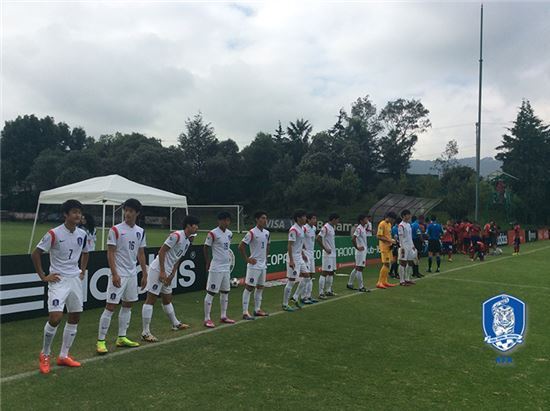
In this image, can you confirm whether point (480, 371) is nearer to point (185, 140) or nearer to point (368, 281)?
point (368, 281)

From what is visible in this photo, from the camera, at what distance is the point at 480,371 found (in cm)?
571

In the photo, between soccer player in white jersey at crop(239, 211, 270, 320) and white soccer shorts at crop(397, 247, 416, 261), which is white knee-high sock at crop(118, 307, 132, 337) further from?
white soccer shorts at crop(397, 247, 416, 261)

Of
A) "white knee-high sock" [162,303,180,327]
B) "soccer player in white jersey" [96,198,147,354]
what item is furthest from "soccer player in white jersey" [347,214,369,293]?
"soccer player in white jersey" [96,198,147,354]

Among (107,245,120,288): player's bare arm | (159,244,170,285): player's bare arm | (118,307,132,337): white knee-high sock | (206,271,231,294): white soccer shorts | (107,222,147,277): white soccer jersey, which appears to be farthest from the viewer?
(206,271,231,294): white soccer shorts

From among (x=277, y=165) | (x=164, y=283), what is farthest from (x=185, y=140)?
(x=164, y=283)

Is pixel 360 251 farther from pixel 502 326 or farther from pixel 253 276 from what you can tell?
pixel 502 326

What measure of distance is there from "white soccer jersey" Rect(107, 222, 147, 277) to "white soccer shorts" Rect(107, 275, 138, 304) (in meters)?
0.08

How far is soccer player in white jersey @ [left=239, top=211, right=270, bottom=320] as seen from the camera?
850cm

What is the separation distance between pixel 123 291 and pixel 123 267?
0.34m

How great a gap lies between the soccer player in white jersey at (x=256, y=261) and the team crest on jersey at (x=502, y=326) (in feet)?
13.0

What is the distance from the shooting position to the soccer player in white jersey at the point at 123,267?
20.5ft

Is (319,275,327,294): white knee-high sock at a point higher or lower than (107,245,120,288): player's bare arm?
lower

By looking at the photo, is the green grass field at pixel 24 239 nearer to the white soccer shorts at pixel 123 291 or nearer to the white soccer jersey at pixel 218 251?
the white soccer jersey at pixel 218 251

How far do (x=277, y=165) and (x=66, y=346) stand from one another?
5638 cm
